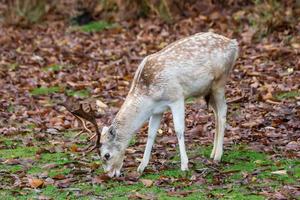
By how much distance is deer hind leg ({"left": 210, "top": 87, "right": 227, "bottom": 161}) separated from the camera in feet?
31.1

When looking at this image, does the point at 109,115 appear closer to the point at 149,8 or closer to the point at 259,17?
the point at 259,17

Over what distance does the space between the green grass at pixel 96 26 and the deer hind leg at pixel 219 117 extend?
453 inches

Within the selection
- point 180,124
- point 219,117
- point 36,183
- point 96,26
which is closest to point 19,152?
point 36,183

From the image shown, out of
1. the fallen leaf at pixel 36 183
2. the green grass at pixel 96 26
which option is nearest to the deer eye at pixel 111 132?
the fallen leaf at pixel 36 183

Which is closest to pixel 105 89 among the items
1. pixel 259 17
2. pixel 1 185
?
pixel 259 17

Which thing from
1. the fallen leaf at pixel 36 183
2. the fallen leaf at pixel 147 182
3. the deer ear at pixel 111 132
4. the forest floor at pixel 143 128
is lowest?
the forest floor at pixel 143 128

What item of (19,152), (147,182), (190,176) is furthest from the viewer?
(19,152)

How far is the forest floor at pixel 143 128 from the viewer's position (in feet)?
27.7

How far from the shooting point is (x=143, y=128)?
458 inches

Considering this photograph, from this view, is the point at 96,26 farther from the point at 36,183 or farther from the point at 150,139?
the point at 36,183

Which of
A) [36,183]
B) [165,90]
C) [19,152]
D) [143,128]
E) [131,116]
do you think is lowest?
[143,128]

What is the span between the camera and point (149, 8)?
2111 centimetres

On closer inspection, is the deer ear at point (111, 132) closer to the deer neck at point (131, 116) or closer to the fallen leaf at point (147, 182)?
the deer neck at point (131, 116)

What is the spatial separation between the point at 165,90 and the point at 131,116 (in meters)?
0.49
